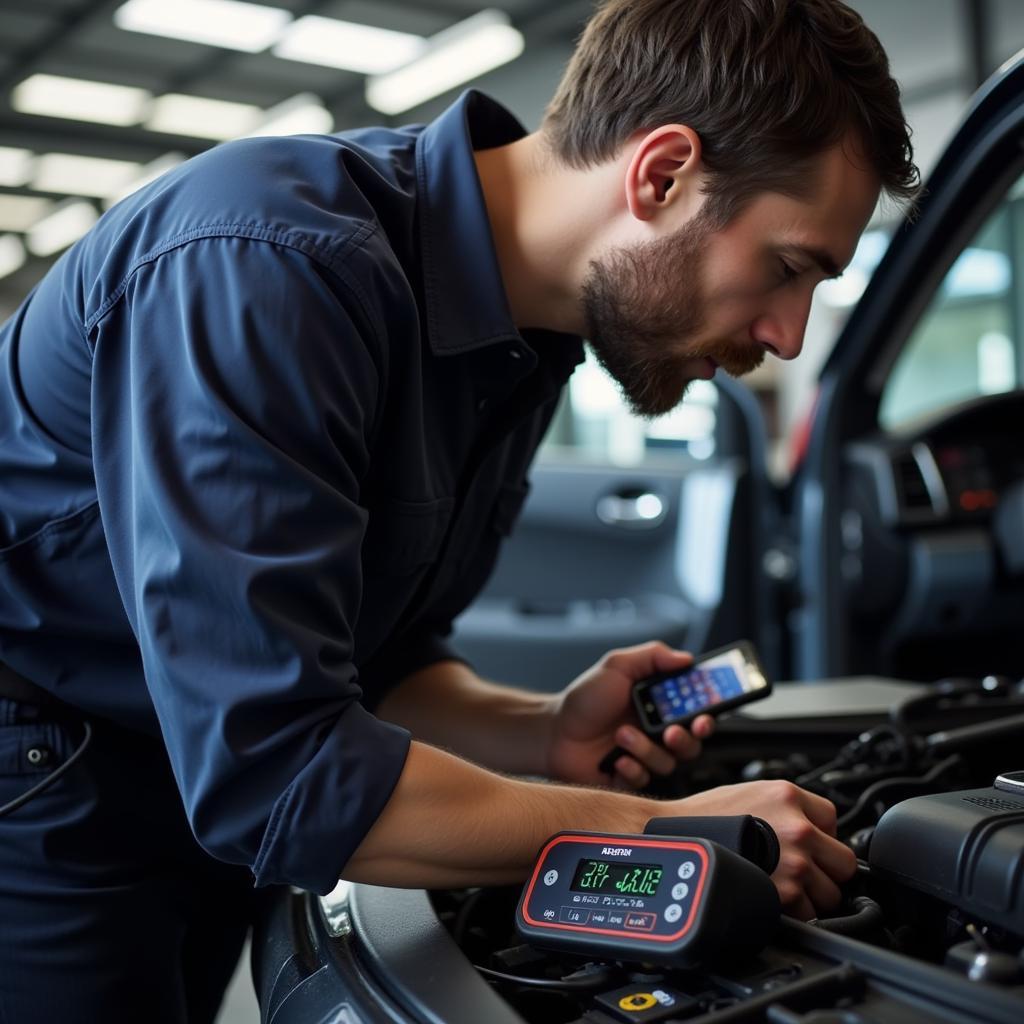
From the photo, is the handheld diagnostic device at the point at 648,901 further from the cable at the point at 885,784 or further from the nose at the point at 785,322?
the nose at the point at 785,322

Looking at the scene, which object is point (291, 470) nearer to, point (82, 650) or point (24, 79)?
point (82, 650)

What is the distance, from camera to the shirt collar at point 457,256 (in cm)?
107

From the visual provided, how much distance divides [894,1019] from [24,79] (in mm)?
8195

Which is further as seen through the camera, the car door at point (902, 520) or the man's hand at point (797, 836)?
the car door at point (902, 520)

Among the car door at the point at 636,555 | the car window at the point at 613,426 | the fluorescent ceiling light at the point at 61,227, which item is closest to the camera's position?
the car door at the point at 636,555

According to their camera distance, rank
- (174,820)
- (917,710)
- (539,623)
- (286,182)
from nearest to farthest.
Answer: (286,182), (174,820), (917,710), (539,623)

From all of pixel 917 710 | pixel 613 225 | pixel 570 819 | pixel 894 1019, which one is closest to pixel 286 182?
pixel 613 225

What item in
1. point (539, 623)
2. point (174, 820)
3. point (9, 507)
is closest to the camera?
point (9, 507)

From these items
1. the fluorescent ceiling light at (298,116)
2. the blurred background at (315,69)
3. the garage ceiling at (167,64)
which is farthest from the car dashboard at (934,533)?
the fluorescent ceiling light at (298,116)

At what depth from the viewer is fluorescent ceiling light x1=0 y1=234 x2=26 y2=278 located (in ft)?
39.6

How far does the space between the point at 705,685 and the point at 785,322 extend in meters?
0.39

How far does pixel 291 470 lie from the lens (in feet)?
2.67

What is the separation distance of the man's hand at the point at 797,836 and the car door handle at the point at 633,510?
173 centimetres

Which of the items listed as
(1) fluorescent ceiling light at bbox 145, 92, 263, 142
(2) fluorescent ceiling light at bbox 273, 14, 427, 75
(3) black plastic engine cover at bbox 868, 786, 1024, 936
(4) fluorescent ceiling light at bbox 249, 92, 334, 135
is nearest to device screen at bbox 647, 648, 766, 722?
(3) black plastic engine cover at bbox 868, 786, 1024, 936
